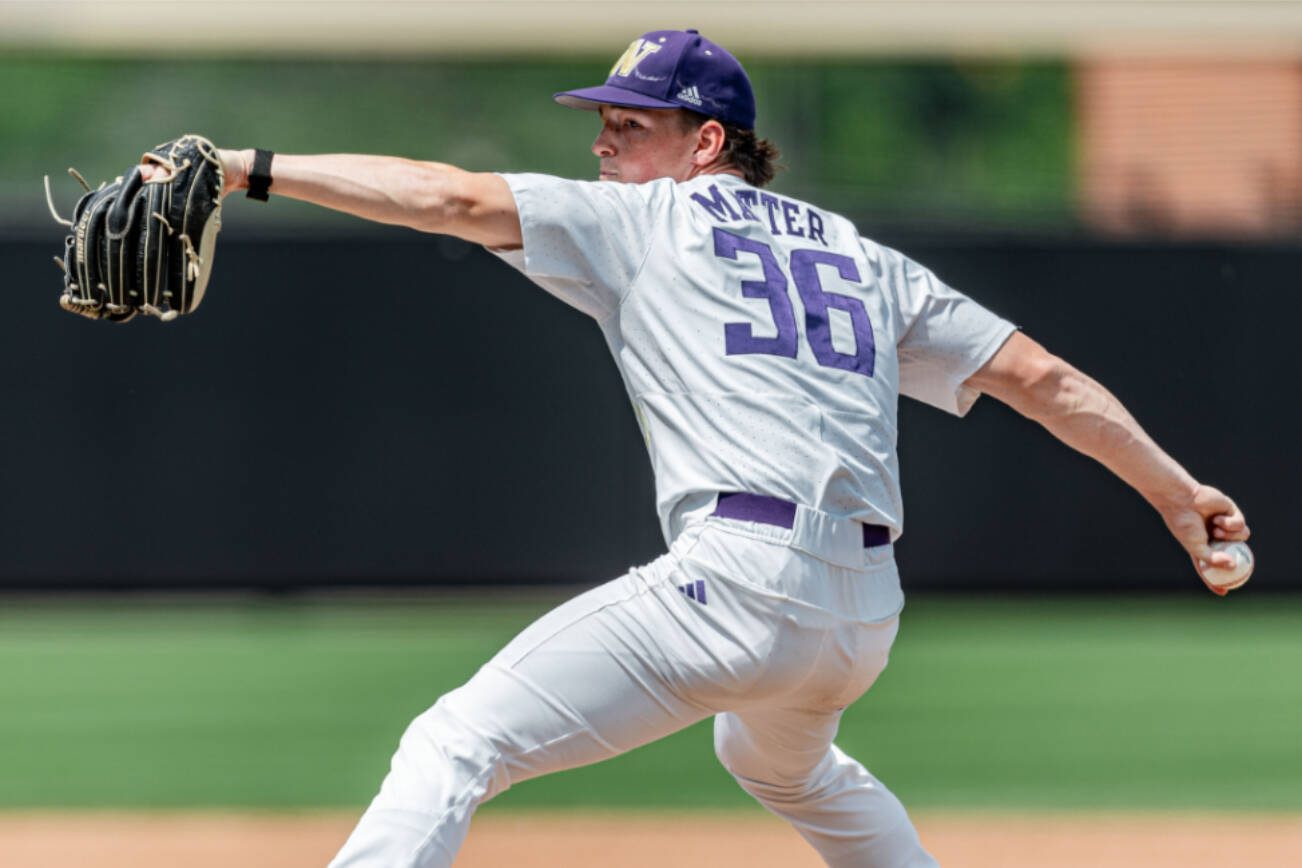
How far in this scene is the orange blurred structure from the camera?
1522cm

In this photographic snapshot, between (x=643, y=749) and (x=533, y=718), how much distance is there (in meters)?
3.71

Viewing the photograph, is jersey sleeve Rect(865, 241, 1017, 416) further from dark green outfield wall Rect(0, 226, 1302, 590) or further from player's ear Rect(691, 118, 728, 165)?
dark green outfield wall Rect(0, 226, 1302, 590)

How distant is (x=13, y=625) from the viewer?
929 cm

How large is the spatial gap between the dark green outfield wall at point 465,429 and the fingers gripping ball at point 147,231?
20.6 feet

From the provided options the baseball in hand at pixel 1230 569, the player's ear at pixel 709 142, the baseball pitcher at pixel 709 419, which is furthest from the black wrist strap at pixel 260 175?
the baseball in hand at pixel 1230 569

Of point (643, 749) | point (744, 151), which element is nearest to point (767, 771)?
point (744, 151)

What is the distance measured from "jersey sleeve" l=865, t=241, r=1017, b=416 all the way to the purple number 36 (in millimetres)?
171

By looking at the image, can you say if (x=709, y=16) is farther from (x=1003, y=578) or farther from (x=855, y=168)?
(x=1003, y=578)

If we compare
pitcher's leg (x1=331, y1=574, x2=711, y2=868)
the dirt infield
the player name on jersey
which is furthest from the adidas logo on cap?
the dirt infield

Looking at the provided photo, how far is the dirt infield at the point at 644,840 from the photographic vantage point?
4.87 metres

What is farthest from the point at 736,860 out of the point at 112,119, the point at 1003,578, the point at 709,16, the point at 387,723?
the point at 709,16

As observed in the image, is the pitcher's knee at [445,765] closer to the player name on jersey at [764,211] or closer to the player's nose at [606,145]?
the player name on jersey at [764,211]

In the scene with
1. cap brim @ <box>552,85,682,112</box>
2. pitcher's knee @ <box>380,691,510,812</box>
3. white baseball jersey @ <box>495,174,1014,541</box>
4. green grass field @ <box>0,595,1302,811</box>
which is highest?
cap brim @ <box>552,85,682,112</box>

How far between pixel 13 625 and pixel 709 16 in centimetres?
877
